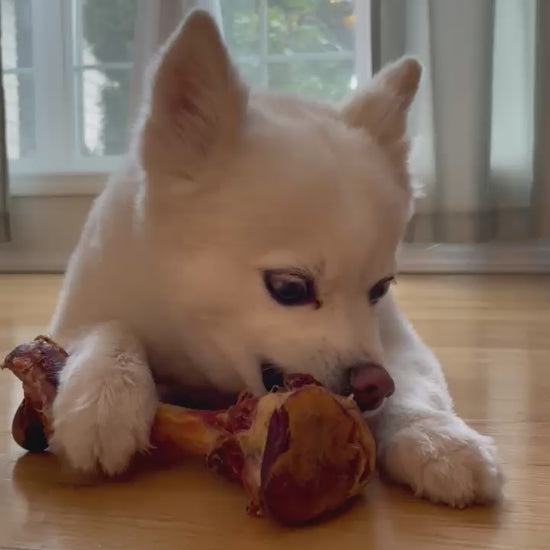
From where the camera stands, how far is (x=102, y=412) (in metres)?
1.18

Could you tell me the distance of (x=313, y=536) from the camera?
1018mm

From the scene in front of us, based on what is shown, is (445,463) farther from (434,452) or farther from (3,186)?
(3,186)

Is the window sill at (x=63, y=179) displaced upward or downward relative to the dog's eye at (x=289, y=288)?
downward

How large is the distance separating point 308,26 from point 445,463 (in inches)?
145

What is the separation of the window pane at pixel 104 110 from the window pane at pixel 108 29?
83mm

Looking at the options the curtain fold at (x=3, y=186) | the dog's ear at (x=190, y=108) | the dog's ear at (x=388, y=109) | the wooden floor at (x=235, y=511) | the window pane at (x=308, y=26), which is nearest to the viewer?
the wooden floor at (x=235, y=511)

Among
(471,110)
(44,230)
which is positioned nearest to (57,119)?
(44,230)

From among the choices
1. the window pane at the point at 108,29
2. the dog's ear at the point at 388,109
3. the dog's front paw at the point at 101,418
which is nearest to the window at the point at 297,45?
the window pane at the point at 108,29

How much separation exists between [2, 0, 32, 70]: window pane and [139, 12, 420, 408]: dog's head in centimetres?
360

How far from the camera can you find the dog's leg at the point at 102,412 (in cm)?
117

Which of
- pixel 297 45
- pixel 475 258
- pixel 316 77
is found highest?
pixel 297 45

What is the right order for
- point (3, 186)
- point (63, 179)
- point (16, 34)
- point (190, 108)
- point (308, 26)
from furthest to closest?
point (16, 34) → point (63, 179) → point (308, 26) → point (3, 186) → point (190, 108)

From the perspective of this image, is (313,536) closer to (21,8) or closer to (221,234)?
(221,234)

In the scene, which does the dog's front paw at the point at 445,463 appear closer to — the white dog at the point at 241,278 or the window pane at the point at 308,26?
the white dog at the point at 241,278
